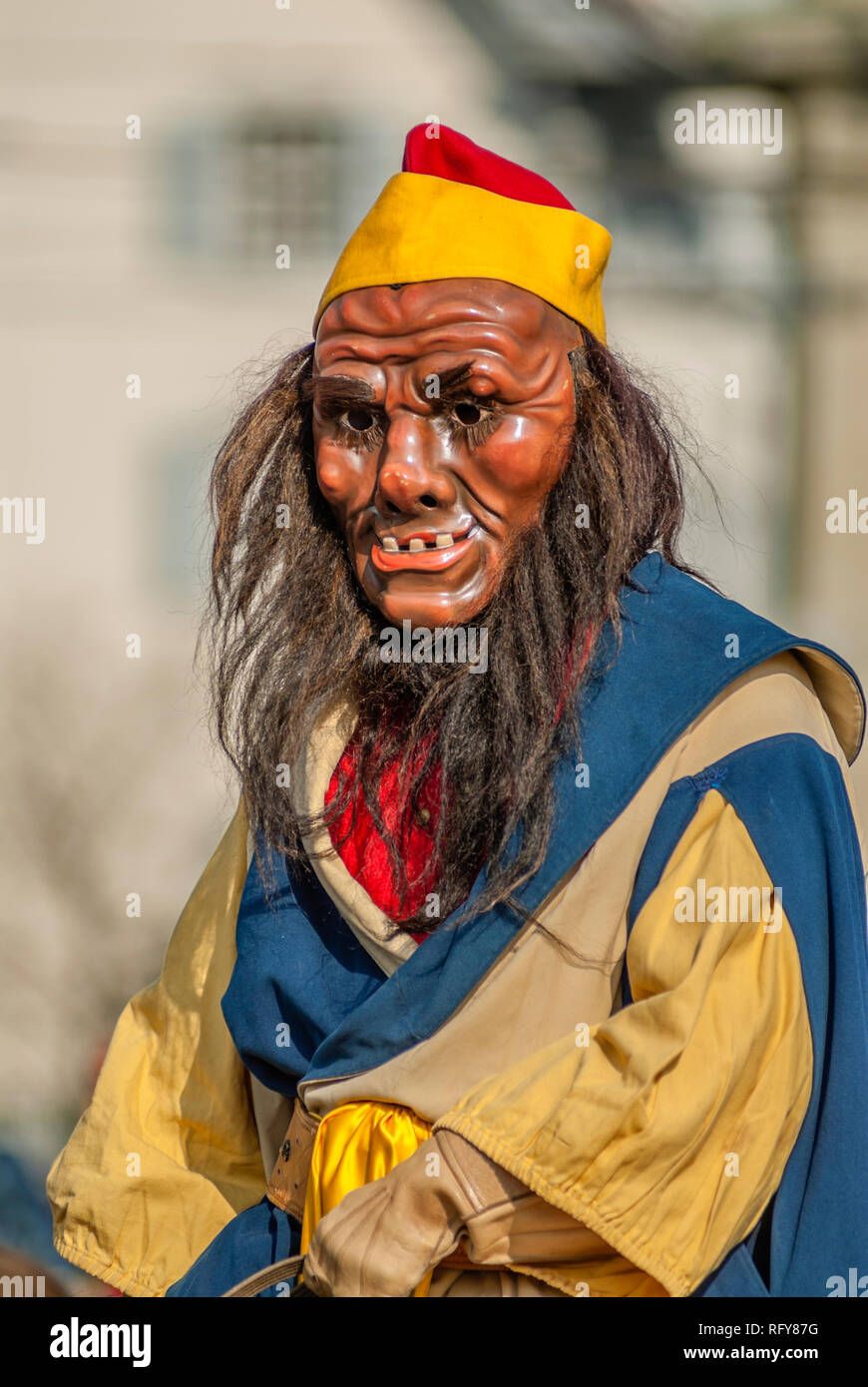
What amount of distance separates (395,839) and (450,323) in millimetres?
652

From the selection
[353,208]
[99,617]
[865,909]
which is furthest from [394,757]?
[353,208]

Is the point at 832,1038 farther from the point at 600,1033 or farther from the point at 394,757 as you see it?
the point at 394,757

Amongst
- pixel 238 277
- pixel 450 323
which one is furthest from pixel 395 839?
pixel 238 277

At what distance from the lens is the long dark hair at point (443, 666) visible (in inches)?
70.2

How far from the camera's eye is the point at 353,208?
13.0 feet

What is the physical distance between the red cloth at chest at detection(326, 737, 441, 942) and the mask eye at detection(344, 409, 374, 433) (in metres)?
0.42

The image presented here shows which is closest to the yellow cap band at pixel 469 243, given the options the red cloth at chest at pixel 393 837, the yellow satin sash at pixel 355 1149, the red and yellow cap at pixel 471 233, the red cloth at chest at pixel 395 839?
the red and yellow cap at pixel 471 233

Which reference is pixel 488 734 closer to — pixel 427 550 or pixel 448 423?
pixel 427 550

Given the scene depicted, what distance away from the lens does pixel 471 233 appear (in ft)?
6.07

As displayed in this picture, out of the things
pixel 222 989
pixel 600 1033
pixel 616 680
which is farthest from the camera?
pixel 222 989

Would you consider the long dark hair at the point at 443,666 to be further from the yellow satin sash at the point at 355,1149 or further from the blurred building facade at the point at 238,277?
the blurred building facade at the point at 238,277

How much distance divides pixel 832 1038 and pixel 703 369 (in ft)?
8.66

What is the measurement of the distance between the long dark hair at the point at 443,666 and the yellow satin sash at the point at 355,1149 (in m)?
0.23

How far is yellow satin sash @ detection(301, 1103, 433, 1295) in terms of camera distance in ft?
5.56
